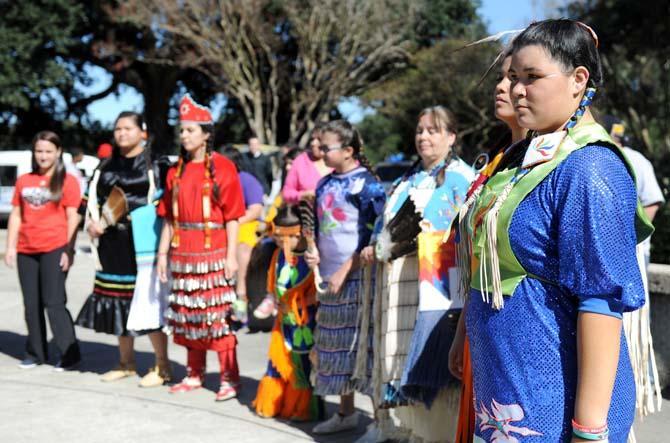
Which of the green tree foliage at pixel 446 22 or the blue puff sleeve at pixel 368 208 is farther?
the green tree foliage at pixel 446 22

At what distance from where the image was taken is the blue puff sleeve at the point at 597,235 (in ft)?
6.25

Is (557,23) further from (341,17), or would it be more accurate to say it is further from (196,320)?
(341,17)

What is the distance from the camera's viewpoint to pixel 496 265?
2.07 m

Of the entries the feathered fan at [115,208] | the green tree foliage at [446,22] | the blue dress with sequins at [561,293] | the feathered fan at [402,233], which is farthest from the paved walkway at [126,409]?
the green tree foliage at [446,22]

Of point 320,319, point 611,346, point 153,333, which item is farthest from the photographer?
point 153,333

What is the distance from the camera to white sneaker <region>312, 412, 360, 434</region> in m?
4.95

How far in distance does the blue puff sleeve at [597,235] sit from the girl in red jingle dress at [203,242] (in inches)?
149

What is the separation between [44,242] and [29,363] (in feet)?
3.09

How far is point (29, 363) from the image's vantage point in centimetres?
655

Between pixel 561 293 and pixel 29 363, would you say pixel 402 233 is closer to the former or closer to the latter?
pixel 561 293

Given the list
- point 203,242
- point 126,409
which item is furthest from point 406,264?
point 126,409

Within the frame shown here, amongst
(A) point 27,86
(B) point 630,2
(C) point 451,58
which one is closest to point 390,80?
(C) point 451,58

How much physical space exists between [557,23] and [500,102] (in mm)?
841

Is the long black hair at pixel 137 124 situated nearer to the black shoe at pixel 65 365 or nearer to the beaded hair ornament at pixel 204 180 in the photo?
the beaded hair ornament at pixel 204 180
